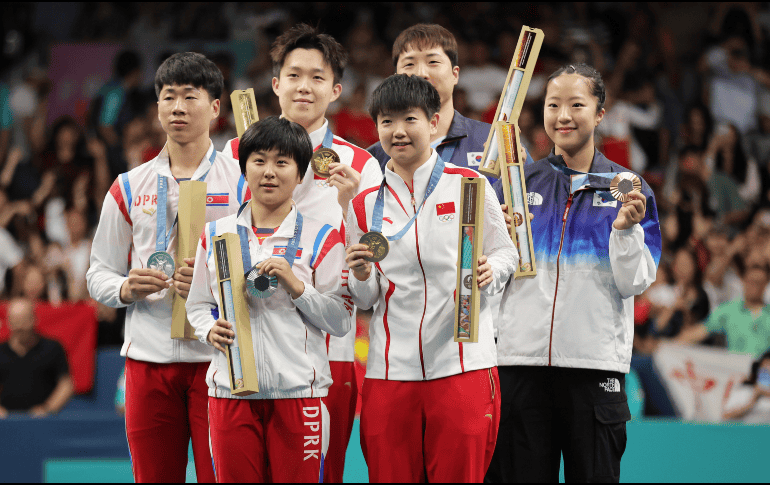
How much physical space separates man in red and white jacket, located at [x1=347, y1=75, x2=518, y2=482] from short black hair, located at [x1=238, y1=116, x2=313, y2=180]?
1.03 feet

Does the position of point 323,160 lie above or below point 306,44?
below

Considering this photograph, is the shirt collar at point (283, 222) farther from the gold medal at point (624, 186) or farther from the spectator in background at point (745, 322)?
the spectator in background at point (745, 322)

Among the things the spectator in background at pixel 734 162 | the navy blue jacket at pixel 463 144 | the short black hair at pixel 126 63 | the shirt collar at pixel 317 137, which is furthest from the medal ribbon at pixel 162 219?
the spectator in background at pixel 734 162

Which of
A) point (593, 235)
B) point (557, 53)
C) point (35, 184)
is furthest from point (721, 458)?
point (35, 184)

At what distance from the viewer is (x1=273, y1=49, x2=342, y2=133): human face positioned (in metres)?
3.95

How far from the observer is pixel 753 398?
21.9 feet

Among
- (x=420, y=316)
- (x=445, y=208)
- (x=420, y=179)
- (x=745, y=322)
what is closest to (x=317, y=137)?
(x=420, y=179)

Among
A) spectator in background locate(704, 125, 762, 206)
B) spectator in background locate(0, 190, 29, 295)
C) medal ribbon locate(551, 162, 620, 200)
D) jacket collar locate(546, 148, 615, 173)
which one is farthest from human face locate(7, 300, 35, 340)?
spectator in background locate(704, 125, 762, 206)

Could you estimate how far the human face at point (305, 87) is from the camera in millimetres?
3953

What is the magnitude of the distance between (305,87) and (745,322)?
525cm

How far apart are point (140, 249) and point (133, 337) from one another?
0.39 metres

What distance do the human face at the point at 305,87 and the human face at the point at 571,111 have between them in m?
1.08

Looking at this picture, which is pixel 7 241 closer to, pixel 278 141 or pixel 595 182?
pixel 278 141

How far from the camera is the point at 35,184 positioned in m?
9.32
